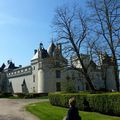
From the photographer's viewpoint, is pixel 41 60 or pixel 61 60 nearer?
pixel 61 60

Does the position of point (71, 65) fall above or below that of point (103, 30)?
below

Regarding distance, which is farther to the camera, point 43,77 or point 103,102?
point 43,77

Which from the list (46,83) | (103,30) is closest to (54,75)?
(46,83)

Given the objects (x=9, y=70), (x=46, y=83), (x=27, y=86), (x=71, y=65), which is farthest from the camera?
(x=9, y=70)

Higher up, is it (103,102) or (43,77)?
(43,77)

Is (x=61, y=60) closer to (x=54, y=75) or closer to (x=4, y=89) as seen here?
(x=54, y=75)

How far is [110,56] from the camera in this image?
108 feet

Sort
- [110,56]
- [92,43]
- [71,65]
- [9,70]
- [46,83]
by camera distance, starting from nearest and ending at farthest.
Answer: [110,56] < [92,43] < [71,65] < [46,83] < [9,70]

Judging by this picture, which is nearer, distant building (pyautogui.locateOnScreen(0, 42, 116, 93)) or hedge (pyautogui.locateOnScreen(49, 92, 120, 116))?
hedge (pyautogui.locateOnScreen(49, 92, 120, 116))

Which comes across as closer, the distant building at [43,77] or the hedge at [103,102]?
the hedge at [103,102]

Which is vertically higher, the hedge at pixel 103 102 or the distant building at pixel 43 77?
A: the distant building at pixel 43 77

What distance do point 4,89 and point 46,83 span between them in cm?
3283

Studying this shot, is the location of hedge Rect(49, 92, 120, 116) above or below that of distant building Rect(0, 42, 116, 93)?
below

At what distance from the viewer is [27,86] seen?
90188 mm
